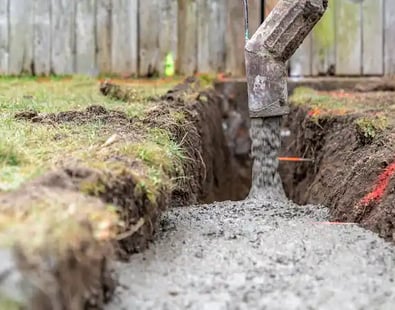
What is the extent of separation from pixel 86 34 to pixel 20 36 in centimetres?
78

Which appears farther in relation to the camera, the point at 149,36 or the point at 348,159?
the point at 149,36

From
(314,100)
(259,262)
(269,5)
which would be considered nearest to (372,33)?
(269,5)

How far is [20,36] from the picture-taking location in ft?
29.5

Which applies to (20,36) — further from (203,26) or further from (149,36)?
(203,26)

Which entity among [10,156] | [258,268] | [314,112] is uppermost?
[314,112]

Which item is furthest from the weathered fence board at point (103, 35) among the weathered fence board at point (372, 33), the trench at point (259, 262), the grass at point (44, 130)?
the trench at point (259, 262)

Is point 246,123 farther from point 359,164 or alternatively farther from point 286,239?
point 286,239

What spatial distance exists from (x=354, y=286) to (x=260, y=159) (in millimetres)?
2764

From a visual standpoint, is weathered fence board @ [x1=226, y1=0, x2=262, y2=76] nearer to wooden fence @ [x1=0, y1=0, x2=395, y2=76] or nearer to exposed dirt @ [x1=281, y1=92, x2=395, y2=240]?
wooden fence @ [x1=0, y1=0, x2=395, y2=76]

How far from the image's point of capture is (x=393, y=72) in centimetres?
888

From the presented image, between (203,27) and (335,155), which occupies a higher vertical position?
(203,27)

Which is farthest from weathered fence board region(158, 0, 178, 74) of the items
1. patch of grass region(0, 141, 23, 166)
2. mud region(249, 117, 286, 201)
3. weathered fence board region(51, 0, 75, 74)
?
patch of grass region(0, 141, 23, 166)

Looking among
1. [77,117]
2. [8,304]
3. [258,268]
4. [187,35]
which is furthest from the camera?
[187,35]

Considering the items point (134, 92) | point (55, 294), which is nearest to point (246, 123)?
point (134, 92)
